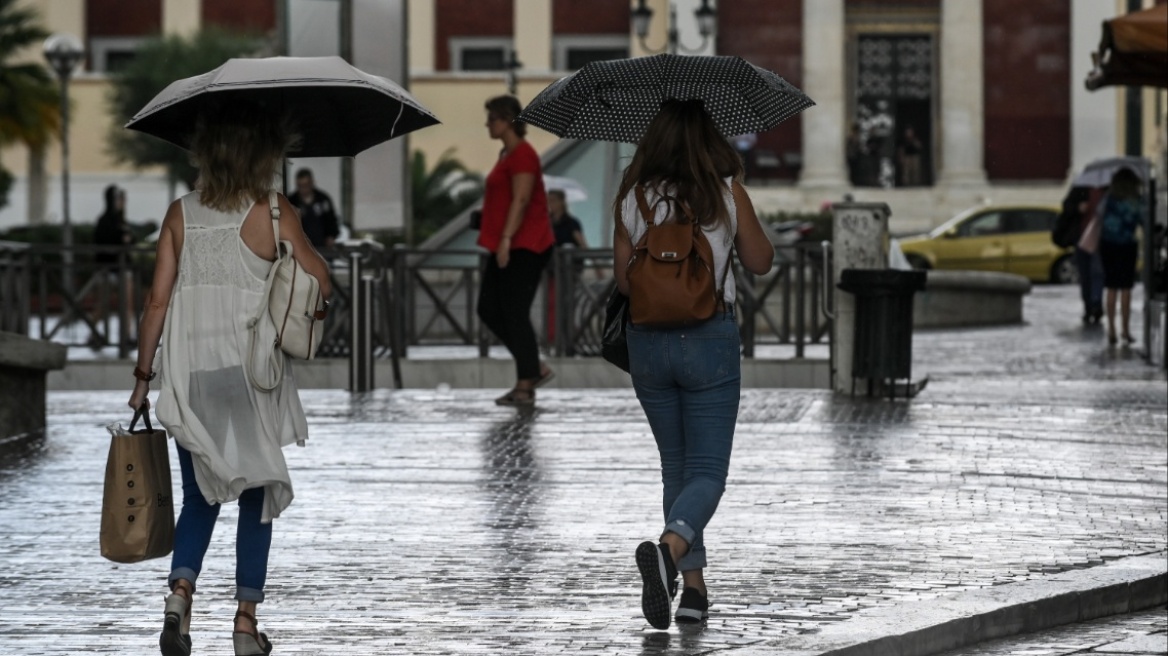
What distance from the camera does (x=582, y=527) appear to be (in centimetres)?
808

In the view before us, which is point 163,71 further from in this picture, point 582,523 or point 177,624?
point 177,624

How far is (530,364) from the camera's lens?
12.8 metres

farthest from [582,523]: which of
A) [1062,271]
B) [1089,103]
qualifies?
[1089,103]

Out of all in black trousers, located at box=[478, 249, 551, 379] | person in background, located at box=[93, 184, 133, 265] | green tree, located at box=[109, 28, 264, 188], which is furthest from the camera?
green tree, located at box=[109, 28, 264, 188]

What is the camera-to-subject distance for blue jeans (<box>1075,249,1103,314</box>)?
73.4 ft

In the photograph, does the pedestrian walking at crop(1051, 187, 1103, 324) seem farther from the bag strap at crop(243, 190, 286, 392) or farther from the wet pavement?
the bag strap at crop(243, 190, 286, 392)

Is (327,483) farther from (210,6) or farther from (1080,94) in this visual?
(210,6)

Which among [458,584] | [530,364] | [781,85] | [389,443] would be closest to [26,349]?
[389,443]

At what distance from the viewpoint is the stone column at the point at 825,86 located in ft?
167

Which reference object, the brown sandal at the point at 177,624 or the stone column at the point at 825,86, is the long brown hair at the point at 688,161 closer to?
the brown sandal at the point at 177,624

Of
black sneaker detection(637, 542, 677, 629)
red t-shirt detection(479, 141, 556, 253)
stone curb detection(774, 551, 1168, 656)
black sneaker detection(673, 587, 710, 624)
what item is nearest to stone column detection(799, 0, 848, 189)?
red t-shirt detection(479, 141, 556, 253)

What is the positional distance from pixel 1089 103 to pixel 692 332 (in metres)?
46.2

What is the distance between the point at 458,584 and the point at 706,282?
4.80 feet

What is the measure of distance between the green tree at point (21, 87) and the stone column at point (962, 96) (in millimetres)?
21375
